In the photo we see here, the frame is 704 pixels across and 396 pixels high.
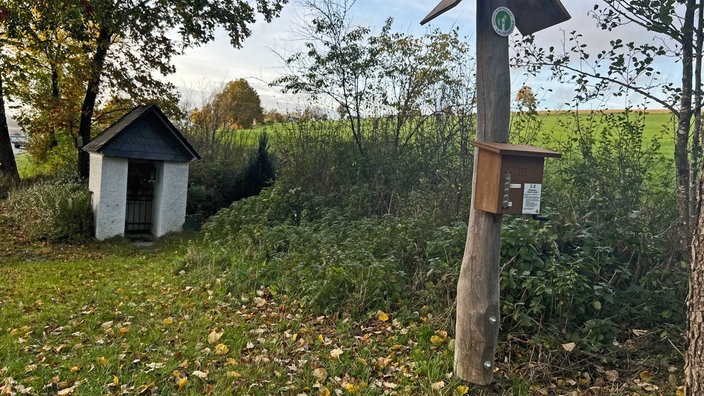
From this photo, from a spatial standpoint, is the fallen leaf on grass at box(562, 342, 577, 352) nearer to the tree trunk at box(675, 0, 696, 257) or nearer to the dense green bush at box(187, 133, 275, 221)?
the tree trunk at box(675, 0, 696, 257)

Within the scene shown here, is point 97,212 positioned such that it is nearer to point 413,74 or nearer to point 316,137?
point 316,137

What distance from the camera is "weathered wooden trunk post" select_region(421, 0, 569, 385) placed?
3105 millimetres

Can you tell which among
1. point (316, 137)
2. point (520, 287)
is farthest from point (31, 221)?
point (520, 287)

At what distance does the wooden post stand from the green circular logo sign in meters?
→ 0.04

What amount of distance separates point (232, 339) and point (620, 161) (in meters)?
4.76

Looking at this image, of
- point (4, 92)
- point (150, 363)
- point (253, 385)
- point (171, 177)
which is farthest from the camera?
point (4, 92)

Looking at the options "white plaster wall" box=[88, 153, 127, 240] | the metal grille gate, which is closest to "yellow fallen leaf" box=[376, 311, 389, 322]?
"white plaster wall" box=[88, 153, 127, 240]

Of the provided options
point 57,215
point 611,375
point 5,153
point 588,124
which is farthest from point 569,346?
point 5,153

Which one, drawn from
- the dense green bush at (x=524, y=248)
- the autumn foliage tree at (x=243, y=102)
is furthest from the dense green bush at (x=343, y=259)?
the autumn foliage tree at (x=243, y=102)

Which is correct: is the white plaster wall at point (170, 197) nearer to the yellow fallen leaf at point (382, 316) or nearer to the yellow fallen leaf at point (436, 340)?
the yellow fallen leaf at point (382, 316)

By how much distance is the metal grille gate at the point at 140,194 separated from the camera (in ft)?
35.0

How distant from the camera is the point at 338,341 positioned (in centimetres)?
399

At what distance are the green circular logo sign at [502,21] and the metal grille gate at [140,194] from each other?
9591 mm

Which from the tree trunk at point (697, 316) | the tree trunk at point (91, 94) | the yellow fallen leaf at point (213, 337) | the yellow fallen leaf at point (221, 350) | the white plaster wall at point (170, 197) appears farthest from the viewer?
the tree trunk at point (91, 94)
